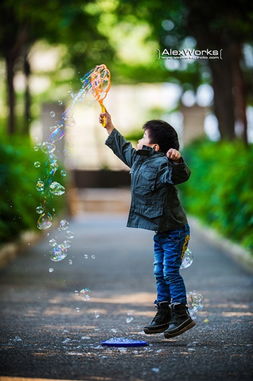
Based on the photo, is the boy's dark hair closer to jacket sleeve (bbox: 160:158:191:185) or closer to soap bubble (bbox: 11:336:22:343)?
jacket sleeve (bbox: 160:158:191:185)

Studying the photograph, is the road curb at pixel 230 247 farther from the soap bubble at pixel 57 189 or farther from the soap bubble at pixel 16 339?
the soap bubble at pixel 16 339

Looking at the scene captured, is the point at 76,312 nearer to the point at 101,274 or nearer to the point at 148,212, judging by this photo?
the point at 148,212

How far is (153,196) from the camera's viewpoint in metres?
6.50

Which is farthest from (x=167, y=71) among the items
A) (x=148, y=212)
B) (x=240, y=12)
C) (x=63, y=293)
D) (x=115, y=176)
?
(x=148, y=212)

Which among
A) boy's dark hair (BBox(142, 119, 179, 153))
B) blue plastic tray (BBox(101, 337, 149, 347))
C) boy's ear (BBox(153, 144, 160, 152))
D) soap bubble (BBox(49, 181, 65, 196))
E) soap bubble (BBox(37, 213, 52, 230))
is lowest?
blue plastic tray (BBox(101, 337, 149, 347))

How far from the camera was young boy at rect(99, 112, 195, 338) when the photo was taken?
6469 millimetres

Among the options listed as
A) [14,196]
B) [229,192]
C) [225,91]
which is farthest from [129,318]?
[225,91]

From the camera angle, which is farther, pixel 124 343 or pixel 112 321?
pixel 112 321

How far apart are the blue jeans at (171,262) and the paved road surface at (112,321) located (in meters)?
0.36

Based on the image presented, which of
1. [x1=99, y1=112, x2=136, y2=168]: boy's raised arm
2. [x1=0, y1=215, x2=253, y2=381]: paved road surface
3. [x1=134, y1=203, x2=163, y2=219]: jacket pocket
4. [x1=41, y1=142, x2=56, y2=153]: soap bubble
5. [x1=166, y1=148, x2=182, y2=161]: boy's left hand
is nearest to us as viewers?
[x1=0, y1=215, x2=253, y2=381]: paved road surface

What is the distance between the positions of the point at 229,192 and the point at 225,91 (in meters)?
7.63

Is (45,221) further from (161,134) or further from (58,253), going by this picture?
(161,134)

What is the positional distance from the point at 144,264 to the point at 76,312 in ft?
16.6

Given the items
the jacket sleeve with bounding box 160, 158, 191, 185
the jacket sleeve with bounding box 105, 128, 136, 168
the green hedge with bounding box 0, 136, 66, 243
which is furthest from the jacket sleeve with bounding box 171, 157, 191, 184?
the green hedge with bounding box 0, 136, 66, 243
